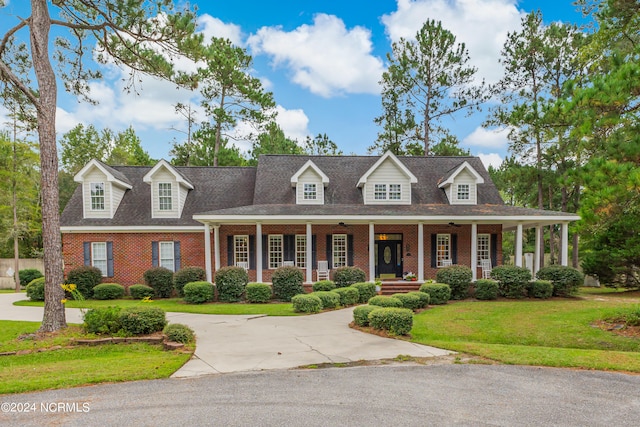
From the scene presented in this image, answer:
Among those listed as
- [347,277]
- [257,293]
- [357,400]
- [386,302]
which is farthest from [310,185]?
[357,400]

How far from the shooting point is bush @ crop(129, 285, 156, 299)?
15648 mm

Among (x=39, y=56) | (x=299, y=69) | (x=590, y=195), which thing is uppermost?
(x=299, y=69)

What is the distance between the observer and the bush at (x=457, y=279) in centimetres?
1434

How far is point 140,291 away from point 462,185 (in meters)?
16.0

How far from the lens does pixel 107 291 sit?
15484 millimetres

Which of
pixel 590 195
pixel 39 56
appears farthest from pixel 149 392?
pixel 590 195

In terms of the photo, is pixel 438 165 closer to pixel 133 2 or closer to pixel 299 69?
pixel 299 69

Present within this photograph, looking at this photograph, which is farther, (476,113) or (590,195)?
(476,113)

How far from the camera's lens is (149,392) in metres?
5.11

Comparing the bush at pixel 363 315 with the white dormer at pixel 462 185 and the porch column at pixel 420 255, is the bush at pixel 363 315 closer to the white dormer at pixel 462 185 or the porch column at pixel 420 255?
the porch column at pixel 420 255

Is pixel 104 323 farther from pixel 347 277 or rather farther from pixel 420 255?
pixel 420 255

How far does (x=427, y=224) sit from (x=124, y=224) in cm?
1442

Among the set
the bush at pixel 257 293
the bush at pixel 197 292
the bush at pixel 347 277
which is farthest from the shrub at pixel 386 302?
the bush at pixel 197 292

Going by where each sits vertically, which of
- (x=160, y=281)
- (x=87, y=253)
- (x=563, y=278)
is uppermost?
(x=87, y=253)
